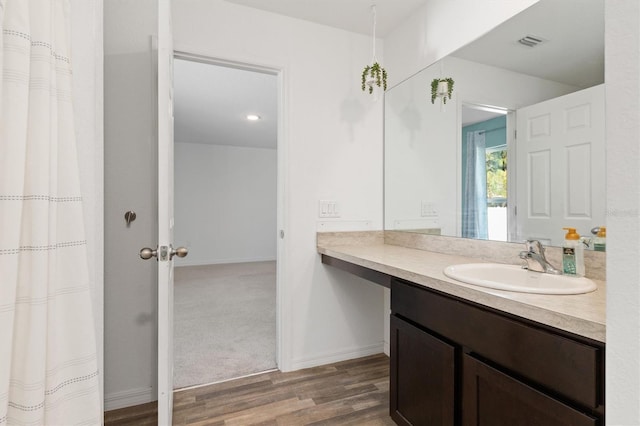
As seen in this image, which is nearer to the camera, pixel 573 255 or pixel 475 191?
pixel 573 255

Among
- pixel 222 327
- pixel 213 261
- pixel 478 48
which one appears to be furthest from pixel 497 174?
pixel 213 261

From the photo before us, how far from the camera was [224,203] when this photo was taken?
653 cm

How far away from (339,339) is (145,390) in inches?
49.1

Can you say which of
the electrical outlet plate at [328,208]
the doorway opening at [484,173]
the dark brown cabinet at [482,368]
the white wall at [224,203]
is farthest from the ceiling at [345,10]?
the white wall at [224,203]

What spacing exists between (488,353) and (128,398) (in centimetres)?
186

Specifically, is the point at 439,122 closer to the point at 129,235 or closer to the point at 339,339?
the point at 339,339

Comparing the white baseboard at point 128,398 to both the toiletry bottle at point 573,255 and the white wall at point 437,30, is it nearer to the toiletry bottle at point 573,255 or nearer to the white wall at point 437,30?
the toiletry bottle at point 573,255

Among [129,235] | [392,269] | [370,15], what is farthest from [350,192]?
[129,235]

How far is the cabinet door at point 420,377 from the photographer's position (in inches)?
46.3

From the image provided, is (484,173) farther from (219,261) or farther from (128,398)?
(219,261)

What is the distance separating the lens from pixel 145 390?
5.94ft

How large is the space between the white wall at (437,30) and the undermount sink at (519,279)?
3.95 ft

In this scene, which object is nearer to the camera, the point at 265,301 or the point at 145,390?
the point at 145,390
